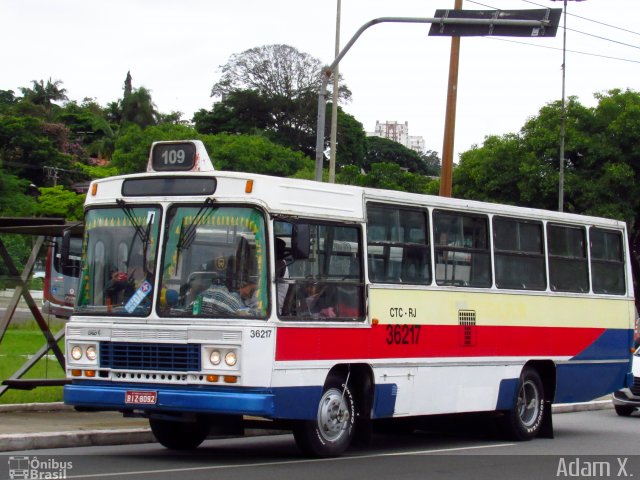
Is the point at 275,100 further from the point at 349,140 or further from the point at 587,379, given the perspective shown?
the point at 587,379

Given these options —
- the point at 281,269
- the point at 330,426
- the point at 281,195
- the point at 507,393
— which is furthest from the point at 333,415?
the point at 507,393

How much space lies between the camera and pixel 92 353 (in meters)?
12.5

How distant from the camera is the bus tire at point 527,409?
628 inches

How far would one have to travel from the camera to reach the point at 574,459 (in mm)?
13719

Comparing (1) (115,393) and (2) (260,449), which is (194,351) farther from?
(2) (260,449)

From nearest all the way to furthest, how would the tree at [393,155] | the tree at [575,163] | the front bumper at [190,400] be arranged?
the front bumper at [190,400]
the tree at [575,163]
the tree at [393,155]

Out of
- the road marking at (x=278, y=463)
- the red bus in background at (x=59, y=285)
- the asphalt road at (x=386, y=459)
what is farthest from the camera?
the red bus in background at (x=59, y=285)

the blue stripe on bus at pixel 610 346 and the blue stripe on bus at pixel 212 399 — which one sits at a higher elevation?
the blue stripe on bus at pixel 610 346

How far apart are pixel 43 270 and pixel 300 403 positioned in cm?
1615

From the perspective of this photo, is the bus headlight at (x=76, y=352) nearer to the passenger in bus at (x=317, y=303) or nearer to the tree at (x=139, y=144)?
the passenger in bus at (x=317, y=303)

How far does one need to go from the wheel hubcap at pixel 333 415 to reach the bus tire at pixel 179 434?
5.29 feet

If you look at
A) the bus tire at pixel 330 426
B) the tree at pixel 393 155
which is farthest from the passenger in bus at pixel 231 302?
the tree at pixel 393 155

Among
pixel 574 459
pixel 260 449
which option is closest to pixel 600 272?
pixel 574 459

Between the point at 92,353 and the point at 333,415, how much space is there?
103 inches
